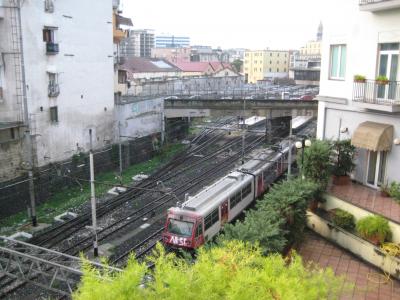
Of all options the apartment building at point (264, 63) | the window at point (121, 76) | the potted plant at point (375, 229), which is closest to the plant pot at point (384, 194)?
the potted plant at point (375, 229)

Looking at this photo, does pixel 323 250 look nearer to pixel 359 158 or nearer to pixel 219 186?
pixel 359 158

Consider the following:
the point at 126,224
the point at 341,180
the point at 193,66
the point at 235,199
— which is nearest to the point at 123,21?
the point at 126,224

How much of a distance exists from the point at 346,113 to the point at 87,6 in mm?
19976

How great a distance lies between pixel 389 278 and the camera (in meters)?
12.3

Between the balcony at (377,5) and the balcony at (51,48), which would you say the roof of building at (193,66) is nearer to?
the balcony at (51,48)

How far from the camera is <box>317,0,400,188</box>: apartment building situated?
601 inches

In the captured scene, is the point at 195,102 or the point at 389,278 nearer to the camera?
the point at 389,278

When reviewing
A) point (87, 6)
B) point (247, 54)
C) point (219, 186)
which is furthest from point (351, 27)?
point (247, 54)

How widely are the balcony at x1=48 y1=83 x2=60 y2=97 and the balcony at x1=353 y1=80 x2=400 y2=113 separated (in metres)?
18.0

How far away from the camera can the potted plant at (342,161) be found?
55.4 ft

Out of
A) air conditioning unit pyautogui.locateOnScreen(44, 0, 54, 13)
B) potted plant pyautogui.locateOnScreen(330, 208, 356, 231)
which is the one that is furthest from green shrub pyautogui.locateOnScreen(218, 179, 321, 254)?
air conditioning unit pyautogui.locateOnScreen(44, 0, 54, 13)

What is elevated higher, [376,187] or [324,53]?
[324,53]

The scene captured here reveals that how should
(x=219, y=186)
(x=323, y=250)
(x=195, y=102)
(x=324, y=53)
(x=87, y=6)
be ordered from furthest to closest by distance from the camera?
(x=195, y=102) < (x=87, y=6) < (x=219, y=186) < (x=324, y=53) < (x=323, y=250)

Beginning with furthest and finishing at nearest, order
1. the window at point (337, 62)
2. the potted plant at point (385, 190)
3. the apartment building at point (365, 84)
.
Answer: the window at point (337, 62) → the potted plant at point (385, 190) → the apartment building at point (365, 84)
